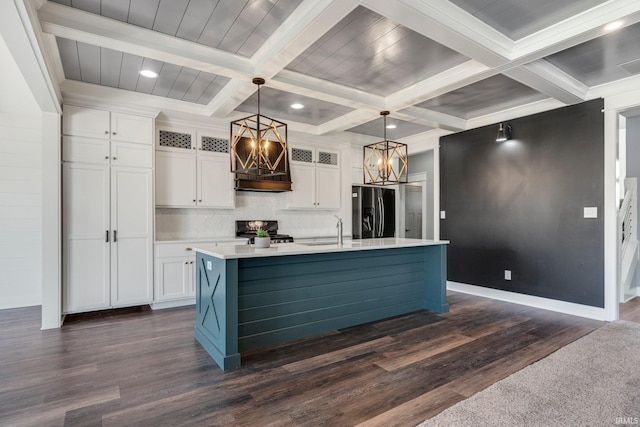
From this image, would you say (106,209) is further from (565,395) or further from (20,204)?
(565,395)

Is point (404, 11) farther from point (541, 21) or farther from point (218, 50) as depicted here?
point (218, 50)

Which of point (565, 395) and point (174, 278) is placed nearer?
point (565, 395)

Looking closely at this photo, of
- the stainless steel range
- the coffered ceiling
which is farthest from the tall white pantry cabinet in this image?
the stainless steel range

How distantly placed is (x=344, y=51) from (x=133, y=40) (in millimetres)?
1684

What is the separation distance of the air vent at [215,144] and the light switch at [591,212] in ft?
15.0

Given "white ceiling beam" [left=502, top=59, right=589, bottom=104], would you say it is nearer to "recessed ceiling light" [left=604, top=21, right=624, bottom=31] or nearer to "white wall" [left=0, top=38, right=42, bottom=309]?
"recessed ceiling light" [left=604, top=21, right=624, bottom=31]

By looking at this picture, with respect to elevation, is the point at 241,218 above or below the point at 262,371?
above

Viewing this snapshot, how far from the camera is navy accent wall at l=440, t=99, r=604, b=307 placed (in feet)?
12.8

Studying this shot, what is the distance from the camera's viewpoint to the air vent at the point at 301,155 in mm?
5531

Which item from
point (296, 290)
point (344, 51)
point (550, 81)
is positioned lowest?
point (296, 290)

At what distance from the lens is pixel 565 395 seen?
2.19 meters

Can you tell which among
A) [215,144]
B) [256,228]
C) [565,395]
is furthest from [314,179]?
[565,395]

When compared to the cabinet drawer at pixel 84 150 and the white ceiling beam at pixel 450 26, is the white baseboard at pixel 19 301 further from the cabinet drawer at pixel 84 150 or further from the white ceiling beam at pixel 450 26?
the white ceiling beam at pixel 450 26

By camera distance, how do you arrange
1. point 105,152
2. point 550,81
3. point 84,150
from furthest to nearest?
point 105,152, point 84,150, point 550,81
